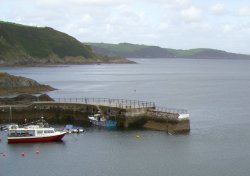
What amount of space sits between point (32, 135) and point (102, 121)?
47.0 ft

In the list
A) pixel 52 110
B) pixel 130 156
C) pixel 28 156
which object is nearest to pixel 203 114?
pixel 52 110

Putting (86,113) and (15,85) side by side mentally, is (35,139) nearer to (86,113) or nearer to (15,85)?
(86,113)

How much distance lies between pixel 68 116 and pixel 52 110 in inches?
119

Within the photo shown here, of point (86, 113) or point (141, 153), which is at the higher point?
point (86, 113)

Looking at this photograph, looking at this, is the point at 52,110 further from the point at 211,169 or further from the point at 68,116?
the point at 211,169

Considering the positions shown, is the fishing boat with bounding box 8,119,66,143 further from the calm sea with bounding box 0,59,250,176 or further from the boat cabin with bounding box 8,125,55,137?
the calm sea with bounding box 0,59,250,176

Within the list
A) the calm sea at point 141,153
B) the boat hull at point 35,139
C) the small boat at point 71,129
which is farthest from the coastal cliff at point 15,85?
the boat hull at point 35,139

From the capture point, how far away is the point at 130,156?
63062 mm

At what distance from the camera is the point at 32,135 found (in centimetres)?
7088

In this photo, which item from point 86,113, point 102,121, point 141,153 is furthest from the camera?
point 86,113

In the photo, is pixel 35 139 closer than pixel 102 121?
Yes

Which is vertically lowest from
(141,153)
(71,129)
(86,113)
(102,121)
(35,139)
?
(141,153)

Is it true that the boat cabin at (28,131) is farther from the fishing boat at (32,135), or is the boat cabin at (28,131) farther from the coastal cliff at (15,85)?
the coastal cliff at (15,85)

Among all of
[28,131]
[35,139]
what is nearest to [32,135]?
[35,139]
